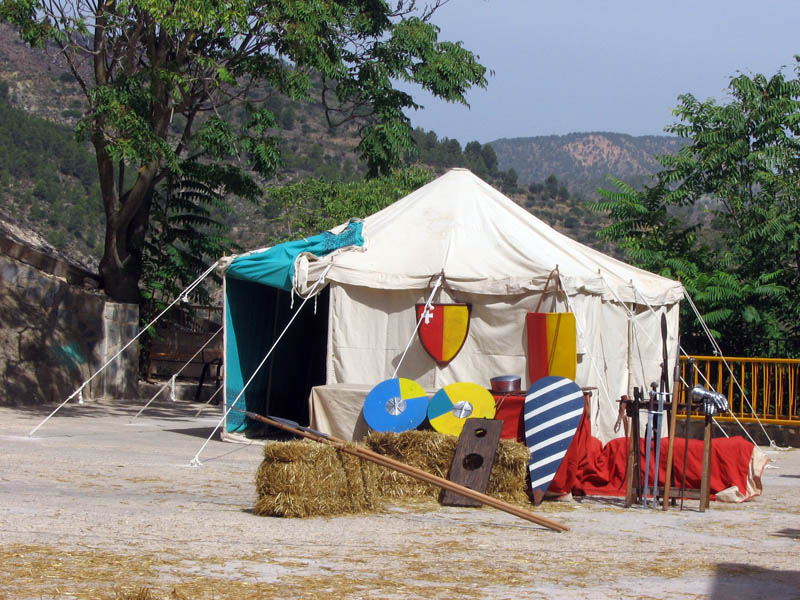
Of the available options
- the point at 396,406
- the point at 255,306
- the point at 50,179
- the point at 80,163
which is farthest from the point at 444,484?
the point at 80,163

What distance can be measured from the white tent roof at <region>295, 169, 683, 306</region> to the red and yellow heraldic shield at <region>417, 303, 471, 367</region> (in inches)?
10.5

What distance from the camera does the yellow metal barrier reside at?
1403 cm

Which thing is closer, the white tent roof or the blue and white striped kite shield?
the blue and white striped kite shield

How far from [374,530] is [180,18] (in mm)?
8683

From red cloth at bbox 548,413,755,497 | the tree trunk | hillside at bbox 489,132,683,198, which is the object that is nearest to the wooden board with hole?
red cloth at bbox 548,413,755,497

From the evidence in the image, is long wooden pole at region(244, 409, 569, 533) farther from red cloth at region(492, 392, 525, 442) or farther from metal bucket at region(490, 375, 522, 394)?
metal bucket at region(490, 375, 522, 394)

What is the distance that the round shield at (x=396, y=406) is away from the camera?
9.41 metres

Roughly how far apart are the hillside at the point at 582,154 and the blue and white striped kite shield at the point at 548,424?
134560 millimetres

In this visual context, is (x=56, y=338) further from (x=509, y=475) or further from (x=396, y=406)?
(x=509, y=475)

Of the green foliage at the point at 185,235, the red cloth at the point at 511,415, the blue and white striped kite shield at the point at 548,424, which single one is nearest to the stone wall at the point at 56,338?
the green foliage at the point at 185,235

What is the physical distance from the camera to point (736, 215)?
18.0 metres

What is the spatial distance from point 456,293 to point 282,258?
205 cm

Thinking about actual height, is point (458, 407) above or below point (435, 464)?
above

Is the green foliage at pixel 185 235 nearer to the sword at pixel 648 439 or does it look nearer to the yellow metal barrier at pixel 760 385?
the yellow metal barrier at pixel 760 385
